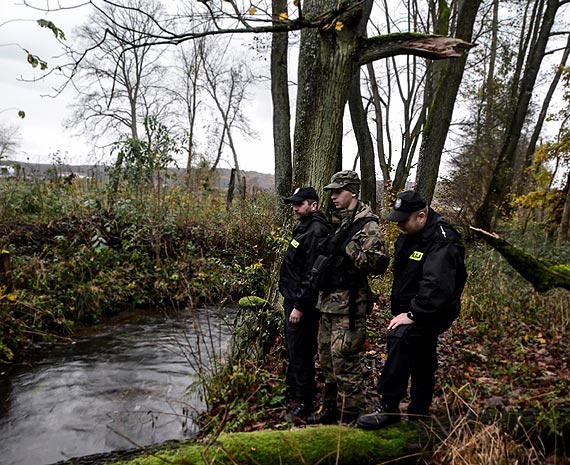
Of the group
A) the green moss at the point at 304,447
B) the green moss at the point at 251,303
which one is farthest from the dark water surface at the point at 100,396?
the green moss at the point at 304,447

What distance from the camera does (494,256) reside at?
26.4 ft

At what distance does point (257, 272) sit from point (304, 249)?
2856 millimetres

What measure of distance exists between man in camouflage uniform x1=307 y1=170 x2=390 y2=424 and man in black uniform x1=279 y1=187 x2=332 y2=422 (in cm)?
22

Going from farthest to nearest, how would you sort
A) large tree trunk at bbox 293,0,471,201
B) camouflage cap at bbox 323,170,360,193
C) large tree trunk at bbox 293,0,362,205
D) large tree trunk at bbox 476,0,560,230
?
large tree trunk at bbox 476,0,560,230
large tree trunk at bbox 293,0,362,205
large tree trunk at bbox 293,0,471,201
camouflage cap at bbox 323,170,360,193

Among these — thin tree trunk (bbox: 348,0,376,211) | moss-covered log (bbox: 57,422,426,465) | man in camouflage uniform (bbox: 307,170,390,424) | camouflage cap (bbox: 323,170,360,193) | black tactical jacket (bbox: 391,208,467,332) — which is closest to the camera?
moss-covered log (bbox: 57,422,426,465)

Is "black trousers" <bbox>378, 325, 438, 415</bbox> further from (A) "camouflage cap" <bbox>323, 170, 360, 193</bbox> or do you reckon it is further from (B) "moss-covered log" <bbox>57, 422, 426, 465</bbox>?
(A) "camouflage cap" <bbox>323, 170, 360, 193</bbox>

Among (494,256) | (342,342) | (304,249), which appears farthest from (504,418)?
(494,256)

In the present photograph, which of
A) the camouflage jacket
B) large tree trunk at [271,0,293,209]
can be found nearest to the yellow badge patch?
the camouflage jacket

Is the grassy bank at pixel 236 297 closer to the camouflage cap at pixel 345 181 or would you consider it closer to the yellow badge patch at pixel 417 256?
the yellow badge patch at pixel 417 256

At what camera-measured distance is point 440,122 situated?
9406 mm

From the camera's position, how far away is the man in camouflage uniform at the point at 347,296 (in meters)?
3.76

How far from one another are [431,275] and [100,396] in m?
4.24

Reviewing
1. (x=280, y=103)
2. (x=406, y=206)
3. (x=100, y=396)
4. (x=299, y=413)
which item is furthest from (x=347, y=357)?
(x=280, y=103)

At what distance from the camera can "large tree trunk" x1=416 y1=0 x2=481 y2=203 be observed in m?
9.31
